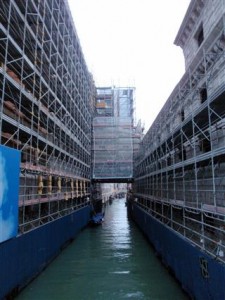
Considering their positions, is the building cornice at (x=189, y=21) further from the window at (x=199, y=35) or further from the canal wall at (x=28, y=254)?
the canal wall at (x=28, y=254)

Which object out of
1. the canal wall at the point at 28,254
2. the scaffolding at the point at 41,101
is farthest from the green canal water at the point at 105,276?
the scaffolding at the point at 41,101

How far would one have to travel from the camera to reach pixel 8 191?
34.6 ft

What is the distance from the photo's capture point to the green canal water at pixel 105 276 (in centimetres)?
1112

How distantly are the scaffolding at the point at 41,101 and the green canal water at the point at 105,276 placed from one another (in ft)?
8.97

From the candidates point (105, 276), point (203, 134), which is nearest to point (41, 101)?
point (105, 276)

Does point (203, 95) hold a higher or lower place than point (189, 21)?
lower

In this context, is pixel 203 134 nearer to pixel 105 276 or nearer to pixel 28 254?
pixel 105 276

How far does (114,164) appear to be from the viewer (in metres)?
39.4

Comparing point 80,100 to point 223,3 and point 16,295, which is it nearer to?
point 223,3

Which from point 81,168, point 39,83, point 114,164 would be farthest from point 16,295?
point 114,164

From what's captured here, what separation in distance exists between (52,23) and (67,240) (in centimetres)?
1591

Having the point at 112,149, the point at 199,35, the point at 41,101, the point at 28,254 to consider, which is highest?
the point at 199,35

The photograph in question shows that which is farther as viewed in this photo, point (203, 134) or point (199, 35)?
point (199, 35)

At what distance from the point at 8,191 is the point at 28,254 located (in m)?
3.47
